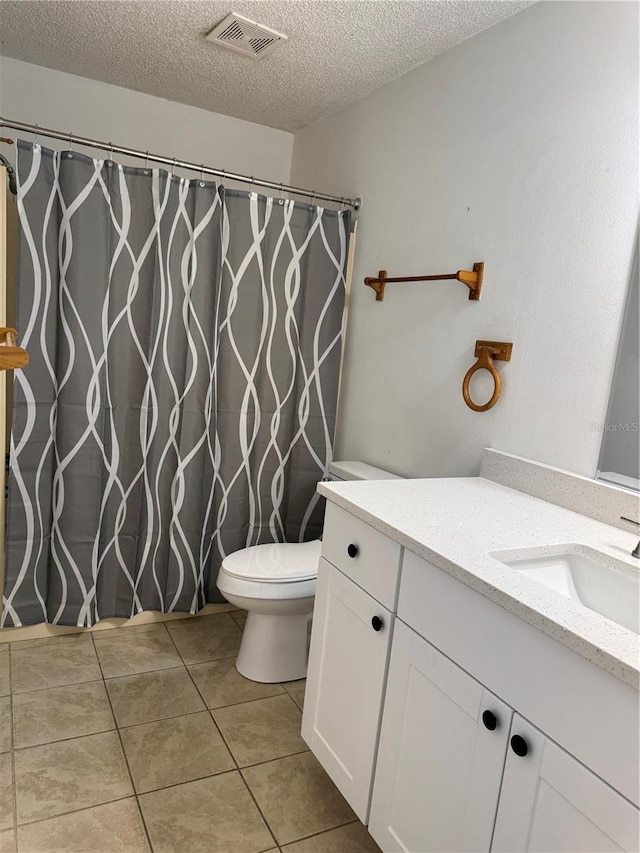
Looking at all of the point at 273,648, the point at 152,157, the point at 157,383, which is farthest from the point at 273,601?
the point at 152,157

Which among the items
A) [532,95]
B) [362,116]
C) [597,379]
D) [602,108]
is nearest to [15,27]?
[362,116]

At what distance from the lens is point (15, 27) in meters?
2.18

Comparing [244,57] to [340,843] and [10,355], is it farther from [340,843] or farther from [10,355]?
[340,843]

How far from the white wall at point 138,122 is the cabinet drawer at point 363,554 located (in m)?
2.08

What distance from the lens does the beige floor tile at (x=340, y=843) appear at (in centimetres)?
150

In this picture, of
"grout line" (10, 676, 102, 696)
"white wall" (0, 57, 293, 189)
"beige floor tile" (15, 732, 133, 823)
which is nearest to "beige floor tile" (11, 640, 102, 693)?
"grout line" (10, 676, 102, 696)

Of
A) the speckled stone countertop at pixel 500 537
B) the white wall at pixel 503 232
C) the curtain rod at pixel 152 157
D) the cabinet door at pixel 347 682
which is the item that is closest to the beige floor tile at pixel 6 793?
the cabinet door at pixel 347 682

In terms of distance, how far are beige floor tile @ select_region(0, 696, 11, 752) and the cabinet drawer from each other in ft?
3.57

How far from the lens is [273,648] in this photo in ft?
7.07

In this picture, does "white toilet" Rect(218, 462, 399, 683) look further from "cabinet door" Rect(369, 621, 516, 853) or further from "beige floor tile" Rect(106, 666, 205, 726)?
"cabinet door" Rect(369, 621, 516, 853)

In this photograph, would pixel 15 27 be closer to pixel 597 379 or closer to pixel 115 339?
pixel 115 339

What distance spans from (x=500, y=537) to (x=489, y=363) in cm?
70

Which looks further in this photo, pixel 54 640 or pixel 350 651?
pixel 54 640

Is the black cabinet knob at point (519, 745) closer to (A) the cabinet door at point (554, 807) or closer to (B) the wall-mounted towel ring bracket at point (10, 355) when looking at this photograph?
(A) the cabinet door at point (554, 807)
